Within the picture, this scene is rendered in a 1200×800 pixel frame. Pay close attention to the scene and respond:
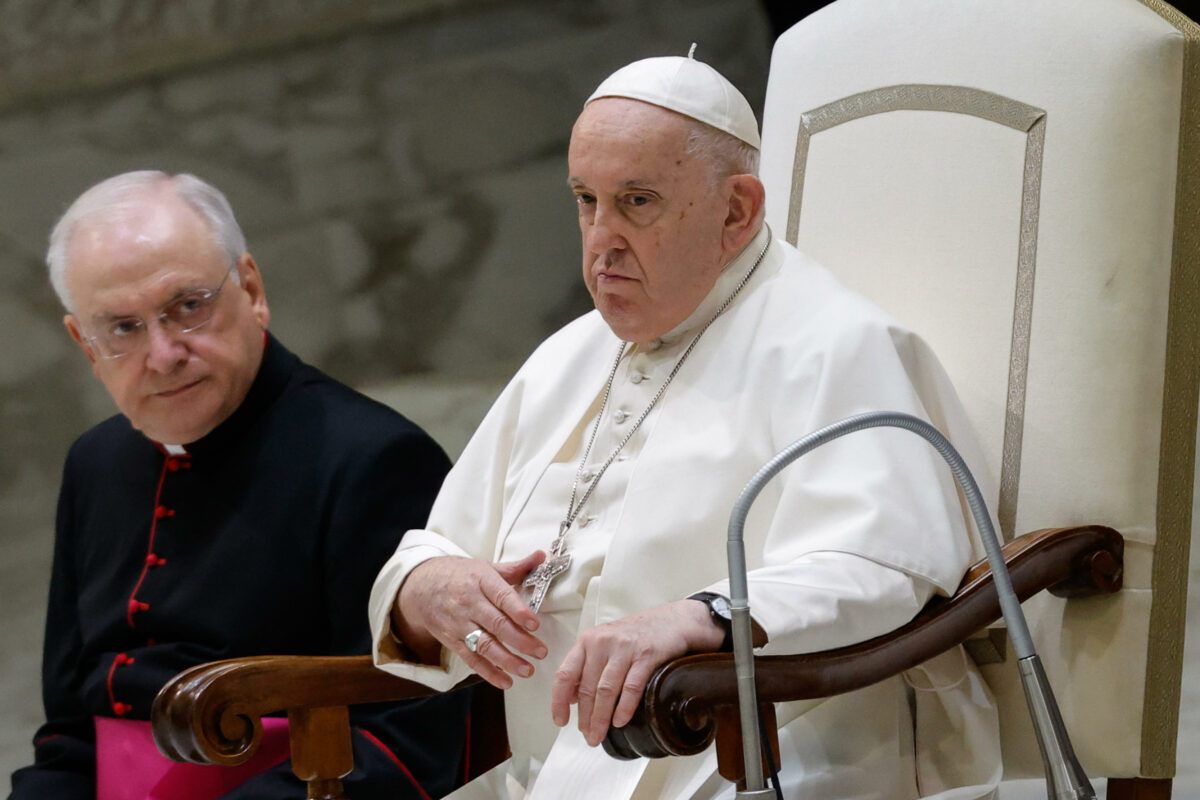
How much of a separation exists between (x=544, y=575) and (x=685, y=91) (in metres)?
0.76

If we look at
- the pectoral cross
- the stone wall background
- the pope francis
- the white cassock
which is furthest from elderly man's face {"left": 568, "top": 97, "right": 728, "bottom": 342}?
the stone wall background

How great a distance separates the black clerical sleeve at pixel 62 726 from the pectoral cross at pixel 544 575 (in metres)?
1.14

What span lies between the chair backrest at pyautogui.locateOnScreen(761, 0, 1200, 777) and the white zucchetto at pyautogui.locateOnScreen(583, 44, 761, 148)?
0.38 metres

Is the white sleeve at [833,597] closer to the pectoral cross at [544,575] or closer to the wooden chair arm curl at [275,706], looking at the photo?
the pectoral cross at [544,575]

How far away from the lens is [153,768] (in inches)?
108

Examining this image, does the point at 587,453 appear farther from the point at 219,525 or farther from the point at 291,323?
the point at 291,323

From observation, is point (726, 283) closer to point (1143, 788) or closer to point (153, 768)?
point (1143, 788)

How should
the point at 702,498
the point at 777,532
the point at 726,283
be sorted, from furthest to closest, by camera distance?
the point at 726,283 < the point at 702,498 < the point at 777,532

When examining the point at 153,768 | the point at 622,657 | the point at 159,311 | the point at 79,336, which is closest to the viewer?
the point at 622,657

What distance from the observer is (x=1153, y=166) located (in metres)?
2.17

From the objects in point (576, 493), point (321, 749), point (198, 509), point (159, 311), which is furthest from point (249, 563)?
point (576, 493)

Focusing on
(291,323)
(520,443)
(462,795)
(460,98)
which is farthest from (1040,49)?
(291,323)

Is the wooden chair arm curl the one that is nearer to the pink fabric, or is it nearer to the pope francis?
the pope francis

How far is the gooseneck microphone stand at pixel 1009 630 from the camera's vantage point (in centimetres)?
151
